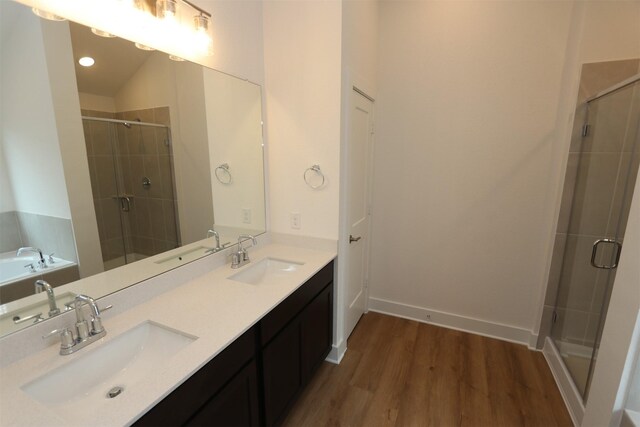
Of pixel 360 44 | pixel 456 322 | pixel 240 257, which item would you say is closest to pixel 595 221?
pixel 456 322

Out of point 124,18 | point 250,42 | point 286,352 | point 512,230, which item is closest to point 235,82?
point 250,42

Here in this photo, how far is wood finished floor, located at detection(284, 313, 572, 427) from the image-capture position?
1.80 metres

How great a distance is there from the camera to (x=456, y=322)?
271 centimetres

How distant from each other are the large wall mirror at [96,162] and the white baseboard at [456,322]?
1.83 metres

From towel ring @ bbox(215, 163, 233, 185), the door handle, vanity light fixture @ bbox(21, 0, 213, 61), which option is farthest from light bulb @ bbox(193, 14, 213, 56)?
the door handle

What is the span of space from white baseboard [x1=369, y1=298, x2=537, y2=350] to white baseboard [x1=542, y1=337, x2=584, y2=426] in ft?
0.47

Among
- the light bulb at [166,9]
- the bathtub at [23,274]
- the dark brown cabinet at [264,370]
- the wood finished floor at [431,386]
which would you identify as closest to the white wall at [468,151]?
the wood finished floor at [431,386]

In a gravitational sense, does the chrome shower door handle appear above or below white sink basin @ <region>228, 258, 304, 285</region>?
above

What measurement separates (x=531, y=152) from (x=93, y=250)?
9.38 ft

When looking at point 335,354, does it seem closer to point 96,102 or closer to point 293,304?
point 293,304

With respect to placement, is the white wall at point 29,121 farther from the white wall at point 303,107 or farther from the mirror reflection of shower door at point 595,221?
the mirror reflection of shower door at point 595,221

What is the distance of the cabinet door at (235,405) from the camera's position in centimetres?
107

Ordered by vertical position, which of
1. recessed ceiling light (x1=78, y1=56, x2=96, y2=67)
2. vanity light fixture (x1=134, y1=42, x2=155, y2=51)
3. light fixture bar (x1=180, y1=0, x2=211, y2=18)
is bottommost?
recessed ceiling light (x1=78, y1=56, x2=96, y2=67)

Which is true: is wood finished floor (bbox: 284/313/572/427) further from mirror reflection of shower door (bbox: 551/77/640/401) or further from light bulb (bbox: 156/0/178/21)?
light bulb (bbox: 156/0/178/21)
